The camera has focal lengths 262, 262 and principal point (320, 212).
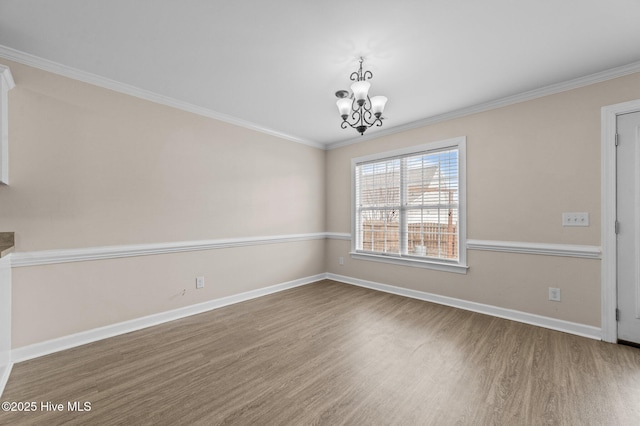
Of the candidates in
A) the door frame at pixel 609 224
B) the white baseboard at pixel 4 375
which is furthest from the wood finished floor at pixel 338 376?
the door frame at pixel 609 224

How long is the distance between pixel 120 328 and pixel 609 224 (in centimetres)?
490

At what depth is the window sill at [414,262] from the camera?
343cm

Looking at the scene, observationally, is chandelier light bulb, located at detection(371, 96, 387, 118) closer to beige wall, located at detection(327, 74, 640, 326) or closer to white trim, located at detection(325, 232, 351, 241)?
beige wall, located at detection(327, 74, 640, 326)

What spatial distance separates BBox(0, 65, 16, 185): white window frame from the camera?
203cm

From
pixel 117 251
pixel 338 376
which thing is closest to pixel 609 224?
pixel 338 376

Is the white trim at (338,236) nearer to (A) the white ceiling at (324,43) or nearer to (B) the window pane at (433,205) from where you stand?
(B) the window pane at (433,205)

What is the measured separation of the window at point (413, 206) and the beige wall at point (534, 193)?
0.15 m

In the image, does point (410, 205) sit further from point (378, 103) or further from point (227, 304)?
point (227, 304)

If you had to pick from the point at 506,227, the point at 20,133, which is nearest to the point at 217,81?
the point at 20,133

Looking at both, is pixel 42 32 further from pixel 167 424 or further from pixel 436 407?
pixel 436 407

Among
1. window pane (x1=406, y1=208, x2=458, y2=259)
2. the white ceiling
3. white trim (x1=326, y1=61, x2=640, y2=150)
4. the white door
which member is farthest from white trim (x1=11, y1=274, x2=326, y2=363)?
the white door

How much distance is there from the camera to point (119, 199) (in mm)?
2701

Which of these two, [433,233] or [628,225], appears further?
[433,233]

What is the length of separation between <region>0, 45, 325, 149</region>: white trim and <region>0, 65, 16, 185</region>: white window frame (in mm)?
218
